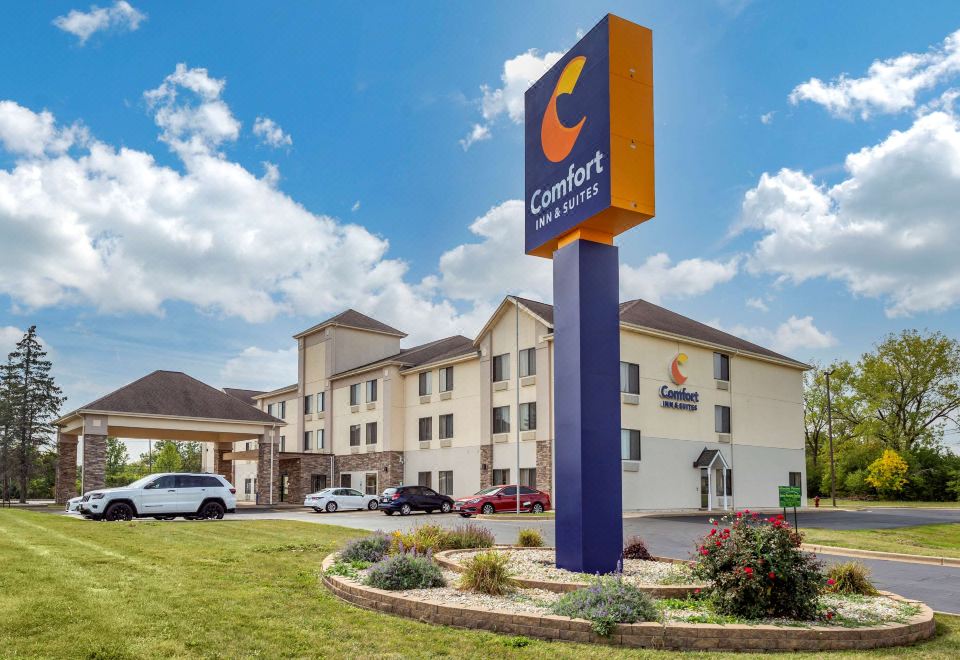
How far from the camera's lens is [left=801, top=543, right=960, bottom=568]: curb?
55.7ft

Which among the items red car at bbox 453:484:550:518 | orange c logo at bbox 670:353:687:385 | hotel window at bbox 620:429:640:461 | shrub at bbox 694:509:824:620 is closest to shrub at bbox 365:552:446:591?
shrub at bbox 694:509:824:620

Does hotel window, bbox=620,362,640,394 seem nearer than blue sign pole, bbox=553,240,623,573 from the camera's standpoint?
No

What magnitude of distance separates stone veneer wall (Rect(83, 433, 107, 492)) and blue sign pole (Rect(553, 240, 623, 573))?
2898 cm

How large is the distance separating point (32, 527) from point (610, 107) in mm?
17900

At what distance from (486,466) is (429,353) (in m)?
11.4

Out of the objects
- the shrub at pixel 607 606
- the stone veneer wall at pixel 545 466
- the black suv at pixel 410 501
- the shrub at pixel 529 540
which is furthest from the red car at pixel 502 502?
the shrub at pixel 607 606

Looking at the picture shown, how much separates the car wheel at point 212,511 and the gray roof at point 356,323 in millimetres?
25599

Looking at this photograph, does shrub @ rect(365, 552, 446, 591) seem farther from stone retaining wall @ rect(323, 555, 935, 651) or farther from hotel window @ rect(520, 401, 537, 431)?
hotel window @ rect(520, 401, 537, 431)

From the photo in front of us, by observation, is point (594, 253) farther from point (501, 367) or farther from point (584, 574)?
point (501, 367)

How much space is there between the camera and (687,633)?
769 centimetres

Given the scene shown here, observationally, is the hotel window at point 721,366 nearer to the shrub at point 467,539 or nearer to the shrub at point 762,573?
the shrub at point 467,539

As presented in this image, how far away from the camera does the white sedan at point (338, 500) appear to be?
37531 millimetres

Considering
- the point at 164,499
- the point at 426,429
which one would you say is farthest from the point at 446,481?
the point at 164,499

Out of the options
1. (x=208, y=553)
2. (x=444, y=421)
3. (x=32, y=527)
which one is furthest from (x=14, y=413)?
(x=208, y=553)
